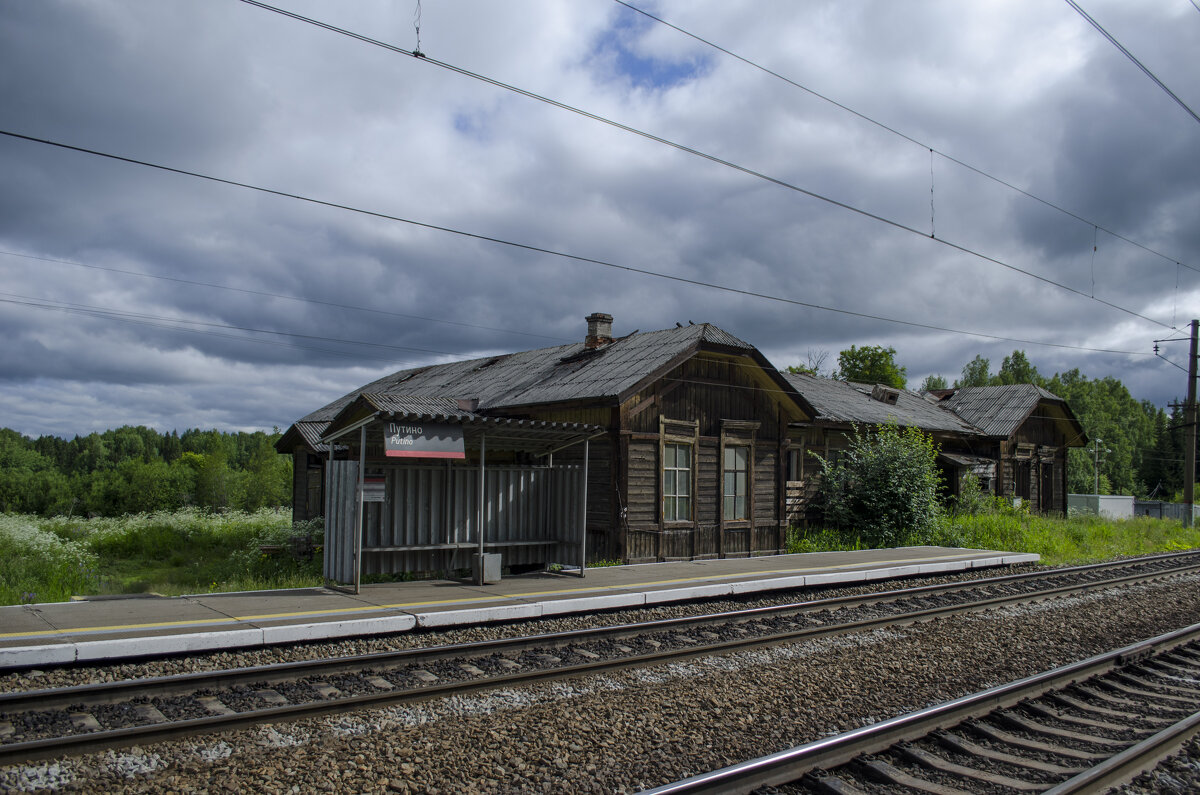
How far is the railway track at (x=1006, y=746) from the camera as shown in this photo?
499 centimetres

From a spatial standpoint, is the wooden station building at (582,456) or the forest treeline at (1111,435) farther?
the forest treeline at (1111,435)

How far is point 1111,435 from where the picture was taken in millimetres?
88812

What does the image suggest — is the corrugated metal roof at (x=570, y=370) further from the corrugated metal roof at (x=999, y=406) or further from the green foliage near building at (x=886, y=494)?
the corrugated metal roof at (x=999, y=406)

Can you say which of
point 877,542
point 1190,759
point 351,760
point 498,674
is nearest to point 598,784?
→ point 351,760

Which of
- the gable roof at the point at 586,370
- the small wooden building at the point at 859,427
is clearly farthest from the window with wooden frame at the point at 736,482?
the small wooden building at the point at 859,427

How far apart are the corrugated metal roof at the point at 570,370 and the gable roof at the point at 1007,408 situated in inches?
659

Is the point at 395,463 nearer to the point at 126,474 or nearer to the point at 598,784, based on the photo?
the point at 598,784

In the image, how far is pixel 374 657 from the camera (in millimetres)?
7441

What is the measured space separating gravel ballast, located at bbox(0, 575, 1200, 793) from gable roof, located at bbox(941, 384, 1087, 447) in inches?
899

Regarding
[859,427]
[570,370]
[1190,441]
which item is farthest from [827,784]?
[1190,441]

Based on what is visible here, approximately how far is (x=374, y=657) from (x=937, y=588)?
9.73 metres

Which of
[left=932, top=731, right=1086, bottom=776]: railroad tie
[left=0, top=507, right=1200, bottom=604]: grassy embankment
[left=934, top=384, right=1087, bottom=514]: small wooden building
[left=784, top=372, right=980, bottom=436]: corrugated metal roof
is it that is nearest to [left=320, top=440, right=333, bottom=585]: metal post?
[left=0, top=507, right=1200, bottom=604]: grassy embankment

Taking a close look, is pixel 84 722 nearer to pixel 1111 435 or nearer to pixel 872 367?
pixel 872 367

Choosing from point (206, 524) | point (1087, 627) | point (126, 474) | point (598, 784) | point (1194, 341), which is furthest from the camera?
point (126, 474)
